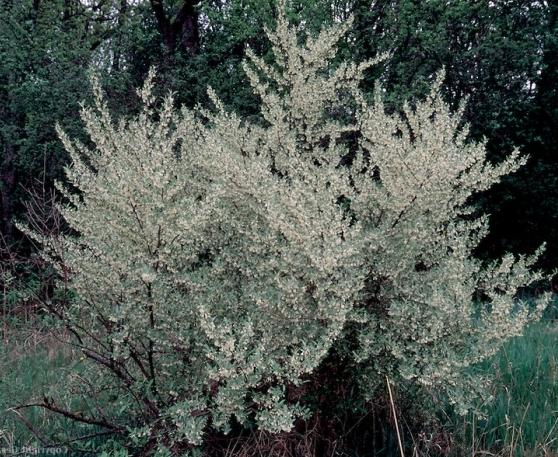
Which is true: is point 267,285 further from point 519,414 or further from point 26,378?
point 26,378

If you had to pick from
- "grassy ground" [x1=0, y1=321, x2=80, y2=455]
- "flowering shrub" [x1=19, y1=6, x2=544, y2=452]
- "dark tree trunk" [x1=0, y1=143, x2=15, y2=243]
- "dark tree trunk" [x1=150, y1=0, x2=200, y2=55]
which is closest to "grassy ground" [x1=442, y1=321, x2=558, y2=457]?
"flowering shrub" [x1=19, y1=6, x2=544, y2=452]

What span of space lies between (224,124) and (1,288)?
561cm

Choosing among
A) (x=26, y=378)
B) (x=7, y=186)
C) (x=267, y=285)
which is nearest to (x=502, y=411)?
(x=267, y=285)

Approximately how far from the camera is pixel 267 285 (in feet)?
9.86

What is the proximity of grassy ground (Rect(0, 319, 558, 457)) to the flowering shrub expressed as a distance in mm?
476

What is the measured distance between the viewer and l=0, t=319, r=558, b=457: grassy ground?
3.30m

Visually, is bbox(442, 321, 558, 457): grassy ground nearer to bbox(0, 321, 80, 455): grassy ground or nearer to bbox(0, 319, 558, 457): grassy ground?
bbox(0, 319, 558, 457): grassy ground

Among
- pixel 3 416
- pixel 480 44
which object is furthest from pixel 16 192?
pixel 480 44

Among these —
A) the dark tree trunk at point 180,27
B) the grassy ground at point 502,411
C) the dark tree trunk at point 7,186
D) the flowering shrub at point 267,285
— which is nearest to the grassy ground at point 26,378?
the grassy ground at point 502,411

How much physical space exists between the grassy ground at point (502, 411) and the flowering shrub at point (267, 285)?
18.7 inches

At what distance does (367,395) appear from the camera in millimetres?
3061

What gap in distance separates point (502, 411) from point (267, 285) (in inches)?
65.0

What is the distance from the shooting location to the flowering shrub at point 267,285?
274cm

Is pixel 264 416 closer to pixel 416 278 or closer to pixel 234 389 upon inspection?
pixel 234 389
